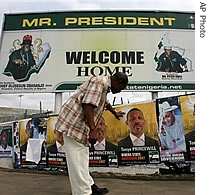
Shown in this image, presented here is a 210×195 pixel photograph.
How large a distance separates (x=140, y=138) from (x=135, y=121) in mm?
361

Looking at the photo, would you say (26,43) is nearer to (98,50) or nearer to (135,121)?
(98,50)

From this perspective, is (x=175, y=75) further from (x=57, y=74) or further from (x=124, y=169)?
(x=124, y=169)

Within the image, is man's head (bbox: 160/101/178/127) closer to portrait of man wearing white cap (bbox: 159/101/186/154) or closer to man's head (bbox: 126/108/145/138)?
portrait of man wearing white cap (bbox: 159/101/186/154)

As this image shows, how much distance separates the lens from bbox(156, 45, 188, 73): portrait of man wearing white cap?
10.4m

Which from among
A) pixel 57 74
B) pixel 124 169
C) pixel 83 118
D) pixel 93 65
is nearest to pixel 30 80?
pixel 57 74

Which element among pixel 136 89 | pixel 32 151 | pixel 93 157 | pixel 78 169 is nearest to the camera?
pixel 78 169

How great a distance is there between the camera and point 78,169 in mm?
3330

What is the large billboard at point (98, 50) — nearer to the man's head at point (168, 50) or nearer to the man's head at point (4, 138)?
the man's head at point (168, 50)

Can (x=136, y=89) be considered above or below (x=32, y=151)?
above

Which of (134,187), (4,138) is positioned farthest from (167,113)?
(4,138)

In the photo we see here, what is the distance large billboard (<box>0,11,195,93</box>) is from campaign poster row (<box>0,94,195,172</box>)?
9.27 ft

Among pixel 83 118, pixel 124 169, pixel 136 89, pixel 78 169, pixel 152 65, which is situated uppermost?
pixel 152 65

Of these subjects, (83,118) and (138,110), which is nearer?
(83,118)
